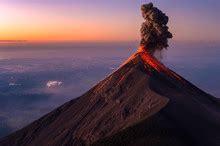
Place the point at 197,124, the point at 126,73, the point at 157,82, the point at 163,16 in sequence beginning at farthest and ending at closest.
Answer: the point at 163,16
the point at 126,73
the point at 157,82
the point at 197,124

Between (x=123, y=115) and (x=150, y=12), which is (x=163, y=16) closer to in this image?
(x=150, y=12)

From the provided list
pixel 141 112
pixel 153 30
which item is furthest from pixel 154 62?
pixel 141 112

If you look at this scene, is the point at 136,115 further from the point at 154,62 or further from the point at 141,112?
the point at 154,62

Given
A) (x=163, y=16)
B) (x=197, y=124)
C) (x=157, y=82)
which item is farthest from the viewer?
(x=163, y=16)

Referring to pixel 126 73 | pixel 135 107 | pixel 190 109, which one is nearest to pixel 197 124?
pixel 190 109

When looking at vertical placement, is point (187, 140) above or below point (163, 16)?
below

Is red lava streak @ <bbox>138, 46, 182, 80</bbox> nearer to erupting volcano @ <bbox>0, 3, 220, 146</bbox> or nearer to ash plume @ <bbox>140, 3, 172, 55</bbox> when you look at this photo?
erupting volcano @ <bbox>0, 3, 220, 146</bbox>

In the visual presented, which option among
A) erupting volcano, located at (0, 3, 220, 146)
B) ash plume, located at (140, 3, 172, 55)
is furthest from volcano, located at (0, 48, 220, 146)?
ash plume, located at (140, 3, 172, 55)
